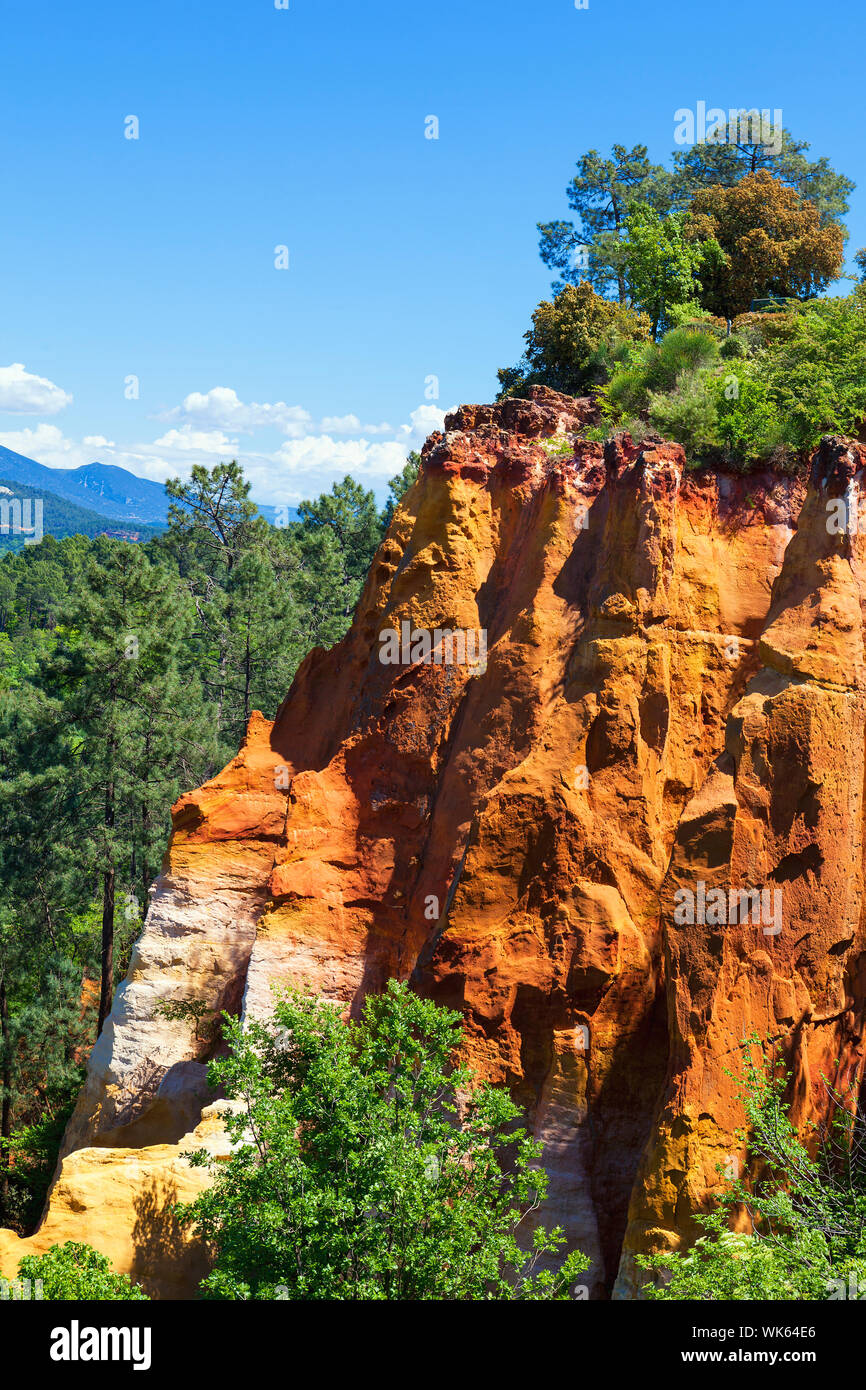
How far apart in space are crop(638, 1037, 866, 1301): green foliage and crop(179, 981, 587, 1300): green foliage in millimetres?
1588

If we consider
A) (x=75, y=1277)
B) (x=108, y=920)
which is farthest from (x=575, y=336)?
(x=75, y=1277)

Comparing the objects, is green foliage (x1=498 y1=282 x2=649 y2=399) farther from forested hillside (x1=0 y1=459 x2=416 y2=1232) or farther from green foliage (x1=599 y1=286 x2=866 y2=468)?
forested hillside (x1=0 y1=459 x2=416 y2=1232)

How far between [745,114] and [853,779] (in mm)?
27583

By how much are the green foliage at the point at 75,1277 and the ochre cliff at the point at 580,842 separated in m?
1.97

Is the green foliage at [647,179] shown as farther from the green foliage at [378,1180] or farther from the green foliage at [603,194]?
the green foliage at [378,1180]

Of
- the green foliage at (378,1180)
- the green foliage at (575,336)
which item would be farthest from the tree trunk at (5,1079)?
the green foliage at (575,336)

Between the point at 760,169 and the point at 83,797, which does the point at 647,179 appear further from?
the point at 83,797

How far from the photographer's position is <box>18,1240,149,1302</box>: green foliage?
11.4 metres

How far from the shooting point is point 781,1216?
36.2 ft

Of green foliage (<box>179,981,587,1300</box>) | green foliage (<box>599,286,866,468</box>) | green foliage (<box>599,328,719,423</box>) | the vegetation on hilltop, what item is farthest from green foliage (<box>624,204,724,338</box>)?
green foliage (<box>179,981,587,1300</box>)

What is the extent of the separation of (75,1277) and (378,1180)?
3.14 m

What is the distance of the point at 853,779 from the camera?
12.7 metres
